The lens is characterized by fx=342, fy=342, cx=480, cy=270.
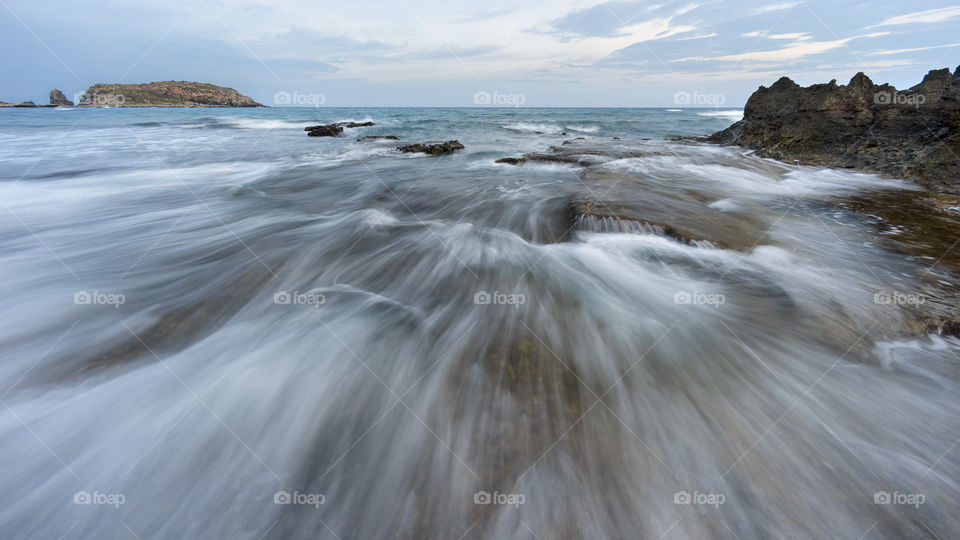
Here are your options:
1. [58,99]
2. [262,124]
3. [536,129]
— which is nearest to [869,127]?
[536,129]

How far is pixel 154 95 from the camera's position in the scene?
3354 inches

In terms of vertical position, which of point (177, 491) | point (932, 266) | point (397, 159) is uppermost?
point (397, 159)

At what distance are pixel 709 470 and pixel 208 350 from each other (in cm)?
458

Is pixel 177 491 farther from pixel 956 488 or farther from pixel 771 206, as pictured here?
pixel 771 206

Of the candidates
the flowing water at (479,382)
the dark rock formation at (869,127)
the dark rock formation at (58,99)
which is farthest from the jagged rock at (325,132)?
the dark rock formation at (58,99)

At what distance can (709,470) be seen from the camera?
2367 millimetres

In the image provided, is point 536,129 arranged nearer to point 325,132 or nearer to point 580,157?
point 325,132

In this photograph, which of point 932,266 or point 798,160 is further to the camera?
point 798,160

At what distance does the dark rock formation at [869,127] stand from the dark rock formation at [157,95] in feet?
382

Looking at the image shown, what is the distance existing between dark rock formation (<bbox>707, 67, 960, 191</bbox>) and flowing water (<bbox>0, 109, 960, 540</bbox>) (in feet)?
18.7

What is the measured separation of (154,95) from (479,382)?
4871 inches

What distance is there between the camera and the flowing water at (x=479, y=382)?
85.4 inches

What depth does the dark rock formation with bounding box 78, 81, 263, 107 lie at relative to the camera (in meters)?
80.3

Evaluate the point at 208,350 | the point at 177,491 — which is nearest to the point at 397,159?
the point at 208,350
